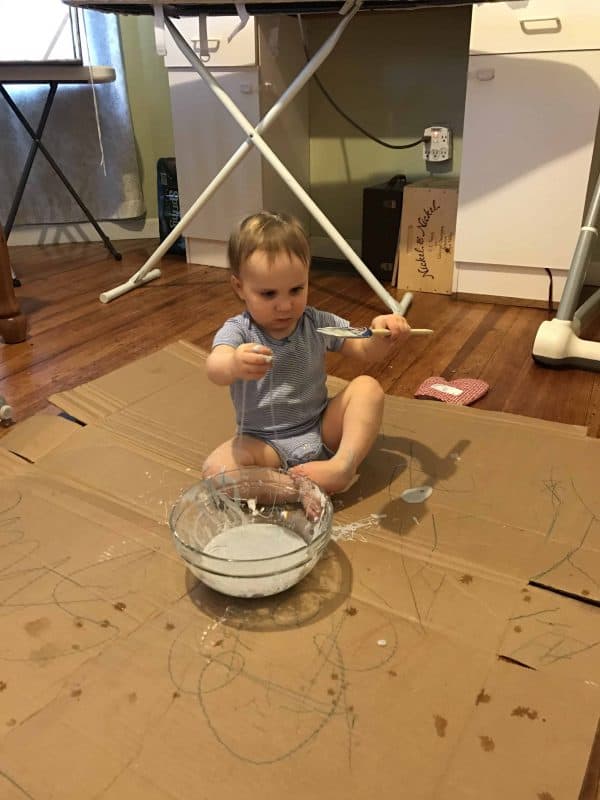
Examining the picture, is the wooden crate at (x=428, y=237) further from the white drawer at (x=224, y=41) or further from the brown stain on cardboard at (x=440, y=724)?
the brown stain on cardboard at (x=440, y=724)

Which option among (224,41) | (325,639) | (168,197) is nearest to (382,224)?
(224,41)

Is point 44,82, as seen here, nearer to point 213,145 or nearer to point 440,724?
point 213,145

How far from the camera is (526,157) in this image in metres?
1.71

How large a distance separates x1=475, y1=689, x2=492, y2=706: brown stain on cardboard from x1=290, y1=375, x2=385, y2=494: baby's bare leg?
34 cm

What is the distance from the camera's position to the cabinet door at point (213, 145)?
78.9 inches

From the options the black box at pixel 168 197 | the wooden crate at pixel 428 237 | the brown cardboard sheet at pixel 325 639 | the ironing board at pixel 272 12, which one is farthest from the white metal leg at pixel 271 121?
the brown cardboard sheet at pixel 325 639

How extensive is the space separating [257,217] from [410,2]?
92 cm

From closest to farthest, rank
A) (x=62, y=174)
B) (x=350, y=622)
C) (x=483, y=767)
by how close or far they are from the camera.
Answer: (x=483, y=767)
(x=350, y=622)
(x=62, y=174)

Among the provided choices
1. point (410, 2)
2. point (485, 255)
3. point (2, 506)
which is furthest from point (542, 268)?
point (2, 506)

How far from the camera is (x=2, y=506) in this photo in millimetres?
976

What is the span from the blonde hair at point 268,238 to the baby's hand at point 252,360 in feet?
0.42

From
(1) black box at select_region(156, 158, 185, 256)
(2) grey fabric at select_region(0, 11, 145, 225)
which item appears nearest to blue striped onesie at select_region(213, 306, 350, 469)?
(1) black box at select_region(156, 158, 185, 256)

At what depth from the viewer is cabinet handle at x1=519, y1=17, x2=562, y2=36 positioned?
5.20 feet

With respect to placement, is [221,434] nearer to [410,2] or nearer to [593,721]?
[593,721]
